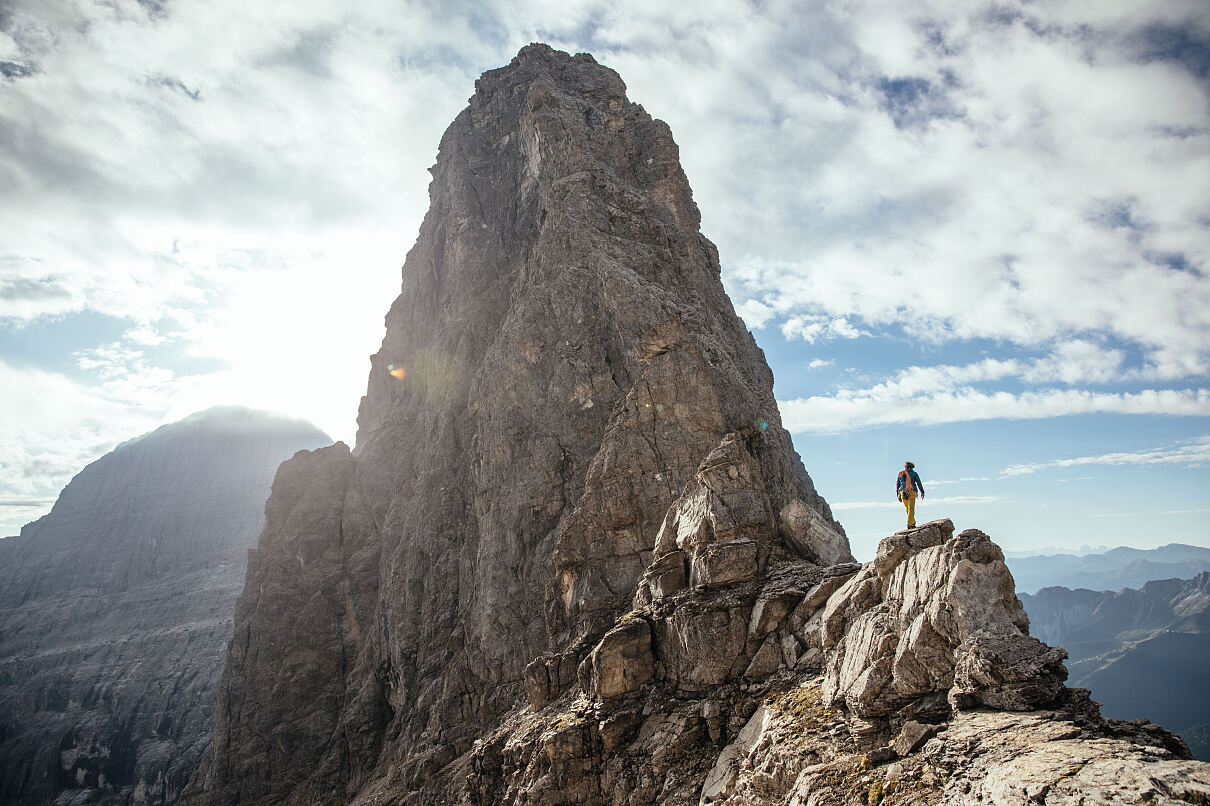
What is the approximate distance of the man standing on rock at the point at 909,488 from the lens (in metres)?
26.0

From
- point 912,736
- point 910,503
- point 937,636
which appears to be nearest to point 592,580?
point 910,503

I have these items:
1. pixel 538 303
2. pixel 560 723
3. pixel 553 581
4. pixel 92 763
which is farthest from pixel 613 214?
pixel 92 763

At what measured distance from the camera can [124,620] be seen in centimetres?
14300

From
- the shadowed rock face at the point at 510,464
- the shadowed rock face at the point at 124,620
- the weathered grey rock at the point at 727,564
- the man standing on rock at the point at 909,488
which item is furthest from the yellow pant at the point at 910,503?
the shadowed rock face at the point at 124,620

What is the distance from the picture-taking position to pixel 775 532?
1208 inches

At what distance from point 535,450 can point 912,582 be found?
38.8 meters

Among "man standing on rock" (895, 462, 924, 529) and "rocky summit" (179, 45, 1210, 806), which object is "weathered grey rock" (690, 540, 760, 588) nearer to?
"rocky summit" (179, 45, 1210, 806)

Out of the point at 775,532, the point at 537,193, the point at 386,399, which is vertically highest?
the point at 537,193

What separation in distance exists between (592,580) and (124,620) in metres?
148

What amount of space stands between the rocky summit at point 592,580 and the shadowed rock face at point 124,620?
2454 inches

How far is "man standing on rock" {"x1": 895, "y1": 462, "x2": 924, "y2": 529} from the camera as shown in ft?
85.1

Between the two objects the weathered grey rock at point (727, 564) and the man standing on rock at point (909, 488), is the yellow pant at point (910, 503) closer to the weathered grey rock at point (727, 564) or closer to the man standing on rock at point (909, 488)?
the man standing on rock at point (909, 488)

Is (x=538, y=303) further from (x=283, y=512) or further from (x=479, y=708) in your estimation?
(x=283, y=512)

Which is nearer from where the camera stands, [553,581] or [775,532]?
[775,532]
